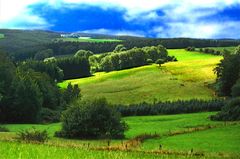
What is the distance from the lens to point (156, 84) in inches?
6245

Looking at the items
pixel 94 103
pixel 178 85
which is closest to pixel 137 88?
pixel 178 85

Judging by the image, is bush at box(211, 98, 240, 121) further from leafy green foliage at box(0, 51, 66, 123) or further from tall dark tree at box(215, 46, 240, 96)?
tall dark tree at box(215, 46, 240, 96)

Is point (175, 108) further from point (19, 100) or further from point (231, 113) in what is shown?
point (19, 100)

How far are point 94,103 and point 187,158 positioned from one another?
4587 cm

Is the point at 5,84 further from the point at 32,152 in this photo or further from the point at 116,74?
the point at 32,152

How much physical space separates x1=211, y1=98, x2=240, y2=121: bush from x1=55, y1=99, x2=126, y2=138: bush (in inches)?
980

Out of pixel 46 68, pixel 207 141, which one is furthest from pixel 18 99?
pixel 46 68

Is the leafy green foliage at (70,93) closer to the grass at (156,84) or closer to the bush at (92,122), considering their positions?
the grass at (156,84)

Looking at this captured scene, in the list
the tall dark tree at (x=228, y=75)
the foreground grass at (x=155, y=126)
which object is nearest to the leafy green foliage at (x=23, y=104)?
the foreground grass at (x=155, y=126)

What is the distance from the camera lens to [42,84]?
131375 millimetres

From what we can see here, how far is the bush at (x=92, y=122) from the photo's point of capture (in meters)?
72.2

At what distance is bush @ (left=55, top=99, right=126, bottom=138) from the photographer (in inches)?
2842

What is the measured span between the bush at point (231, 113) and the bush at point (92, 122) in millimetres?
24903

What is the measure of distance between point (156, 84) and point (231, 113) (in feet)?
226
